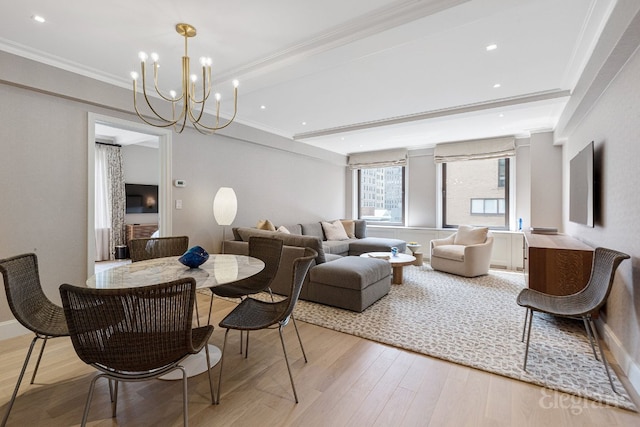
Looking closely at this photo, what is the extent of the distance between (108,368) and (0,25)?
2786 mm

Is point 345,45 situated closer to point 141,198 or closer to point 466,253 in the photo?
point 466,253

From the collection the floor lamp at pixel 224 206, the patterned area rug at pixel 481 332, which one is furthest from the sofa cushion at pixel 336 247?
the floor lamp at pixel 224 206

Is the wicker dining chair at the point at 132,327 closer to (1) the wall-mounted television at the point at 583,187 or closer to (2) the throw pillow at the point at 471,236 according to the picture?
(1) the wall-mounted television at the point at 583,187

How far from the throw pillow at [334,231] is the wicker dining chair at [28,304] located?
15.4 feet

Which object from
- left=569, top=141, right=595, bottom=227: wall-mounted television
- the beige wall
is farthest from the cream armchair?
the beige wall

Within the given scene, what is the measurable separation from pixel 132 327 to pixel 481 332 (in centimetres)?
275

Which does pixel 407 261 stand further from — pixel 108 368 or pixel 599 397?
pixel 108 368

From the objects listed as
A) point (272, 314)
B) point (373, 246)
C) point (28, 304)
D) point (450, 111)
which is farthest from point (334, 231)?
point (28, 304)

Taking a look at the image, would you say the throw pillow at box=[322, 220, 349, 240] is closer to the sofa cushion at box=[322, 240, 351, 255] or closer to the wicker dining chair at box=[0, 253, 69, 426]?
the sofa cushion at box=[322, 240, 351, 255]

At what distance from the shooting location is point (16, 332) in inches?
104

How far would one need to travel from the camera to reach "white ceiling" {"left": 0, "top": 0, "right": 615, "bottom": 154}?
6.70 ft

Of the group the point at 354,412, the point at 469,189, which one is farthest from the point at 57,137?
the point at 469,189

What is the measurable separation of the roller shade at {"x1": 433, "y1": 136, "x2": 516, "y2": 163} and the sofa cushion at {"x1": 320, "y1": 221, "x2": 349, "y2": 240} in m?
2.53

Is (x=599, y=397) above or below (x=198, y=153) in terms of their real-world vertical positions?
below
